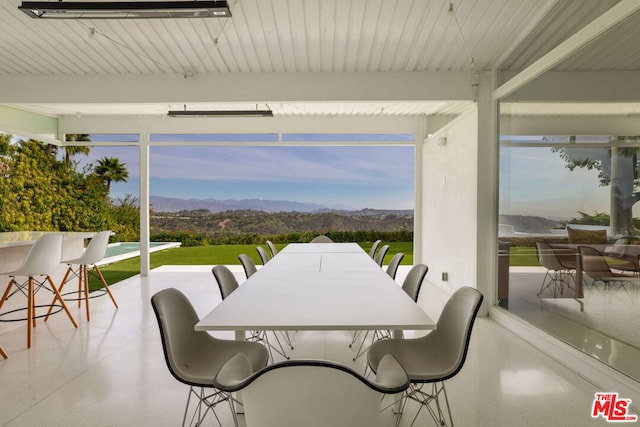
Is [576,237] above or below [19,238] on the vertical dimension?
above

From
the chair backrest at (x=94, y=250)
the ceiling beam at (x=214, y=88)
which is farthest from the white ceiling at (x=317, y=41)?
the chair backrest at (x=94, y=250)

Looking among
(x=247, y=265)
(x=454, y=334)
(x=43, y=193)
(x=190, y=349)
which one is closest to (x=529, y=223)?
(x=454, y=334)

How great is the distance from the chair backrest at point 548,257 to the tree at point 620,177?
814 mm

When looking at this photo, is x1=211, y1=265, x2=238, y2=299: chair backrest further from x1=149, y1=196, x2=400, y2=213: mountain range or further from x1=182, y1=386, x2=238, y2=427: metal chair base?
x1=149, y1=196, x2=400, y2=213: mountain range

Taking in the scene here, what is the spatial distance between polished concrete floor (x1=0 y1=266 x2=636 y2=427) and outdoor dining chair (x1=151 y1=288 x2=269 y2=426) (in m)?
0.47

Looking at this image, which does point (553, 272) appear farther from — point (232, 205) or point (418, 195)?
point (232, 205)

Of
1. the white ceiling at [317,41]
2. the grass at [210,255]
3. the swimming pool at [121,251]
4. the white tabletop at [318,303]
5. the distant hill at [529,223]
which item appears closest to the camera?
the white tabletop at [318,303]

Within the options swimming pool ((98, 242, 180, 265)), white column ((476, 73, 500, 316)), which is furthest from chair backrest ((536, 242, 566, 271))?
swimming pool ((98, 242, 180, 265))

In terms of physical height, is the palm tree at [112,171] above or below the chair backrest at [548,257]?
above

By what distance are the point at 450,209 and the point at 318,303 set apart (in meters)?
4.16

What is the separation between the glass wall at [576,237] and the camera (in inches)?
101

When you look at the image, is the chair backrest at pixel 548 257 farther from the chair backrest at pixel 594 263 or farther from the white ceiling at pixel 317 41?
the white ceiling at pixel 317 41

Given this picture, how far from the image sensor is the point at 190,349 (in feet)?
7.50

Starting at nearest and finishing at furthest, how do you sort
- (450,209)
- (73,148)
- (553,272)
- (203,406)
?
1. (203,406)
2. (553,272)
3. (450,209)
4. (73,148)
